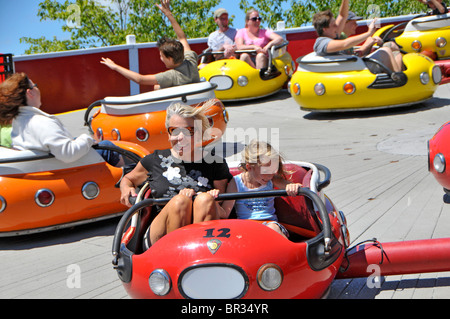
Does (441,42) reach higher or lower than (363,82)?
higher

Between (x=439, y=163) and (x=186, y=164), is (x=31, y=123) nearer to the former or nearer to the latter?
(x=186, y=164)

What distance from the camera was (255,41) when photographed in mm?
9656

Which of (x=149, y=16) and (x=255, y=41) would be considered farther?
(x=149, y=16)

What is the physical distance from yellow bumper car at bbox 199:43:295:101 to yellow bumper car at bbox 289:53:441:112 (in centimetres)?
154

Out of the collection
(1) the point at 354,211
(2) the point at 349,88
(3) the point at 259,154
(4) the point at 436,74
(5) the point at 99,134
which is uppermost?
(3) the point at 259,154

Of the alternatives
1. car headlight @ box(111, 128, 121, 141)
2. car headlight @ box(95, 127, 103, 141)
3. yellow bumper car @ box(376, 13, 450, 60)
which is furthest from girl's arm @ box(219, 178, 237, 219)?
yellow bumper car @ box(376, 13, 450, 60)

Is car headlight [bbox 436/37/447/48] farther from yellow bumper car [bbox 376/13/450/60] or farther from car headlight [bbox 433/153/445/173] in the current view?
car headlight [bbox 433/153/445/173]

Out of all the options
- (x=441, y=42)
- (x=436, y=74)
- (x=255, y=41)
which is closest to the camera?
(x=436, y=74)

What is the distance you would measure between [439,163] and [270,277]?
195cm

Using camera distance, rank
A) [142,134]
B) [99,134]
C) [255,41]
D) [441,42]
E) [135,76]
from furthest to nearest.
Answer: [441,42]
[255,41]
[99,134]
[142,134]
[135,76]

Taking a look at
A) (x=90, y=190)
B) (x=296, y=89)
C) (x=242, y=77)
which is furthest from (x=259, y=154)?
(x=242, y=77)

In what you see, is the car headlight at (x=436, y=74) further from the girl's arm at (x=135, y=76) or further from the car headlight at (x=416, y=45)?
the girl's arm at (x=135, y=76)

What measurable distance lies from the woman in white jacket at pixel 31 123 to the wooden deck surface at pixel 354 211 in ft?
1.96

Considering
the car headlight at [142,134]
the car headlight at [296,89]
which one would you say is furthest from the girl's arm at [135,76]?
the car headlight at [296,89]
